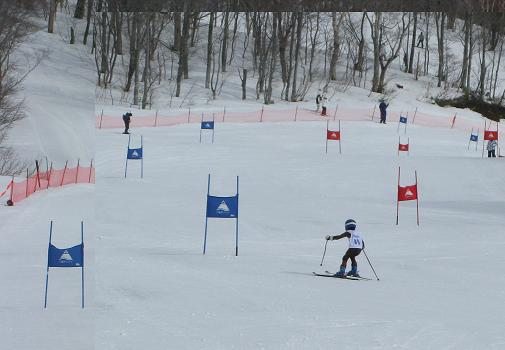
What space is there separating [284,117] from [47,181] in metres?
17.4

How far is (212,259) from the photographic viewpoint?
18.0 m

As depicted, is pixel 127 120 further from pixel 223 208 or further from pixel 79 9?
pixel 79 9

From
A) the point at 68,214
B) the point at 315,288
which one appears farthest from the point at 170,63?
the point at 315,288

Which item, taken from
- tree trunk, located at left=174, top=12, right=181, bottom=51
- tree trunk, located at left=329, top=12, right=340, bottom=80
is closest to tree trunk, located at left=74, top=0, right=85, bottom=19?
tree trunk, located at left=174, top=12, right=181, bottom=51

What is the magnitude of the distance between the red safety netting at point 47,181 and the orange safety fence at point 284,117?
5648 millimetres

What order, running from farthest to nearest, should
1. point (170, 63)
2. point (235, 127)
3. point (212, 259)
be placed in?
point (170, 63)
point (235, 127)
point (212, 259)

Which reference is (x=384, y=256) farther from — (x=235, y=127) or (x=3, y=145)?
(x=3, y=145)

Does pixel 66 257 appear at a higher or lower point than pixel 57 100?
lower

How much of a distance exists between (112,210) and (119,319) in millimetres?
12209

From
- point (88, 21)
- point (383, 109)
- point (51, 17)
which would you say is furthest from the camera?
point (51, 17)

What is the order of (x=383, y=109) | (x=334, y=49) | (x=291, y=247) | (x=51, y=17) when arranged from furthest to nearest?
(x=51, y=17)
(x=334, y=49)
(x=383, y=109)
(x=291, y=247)

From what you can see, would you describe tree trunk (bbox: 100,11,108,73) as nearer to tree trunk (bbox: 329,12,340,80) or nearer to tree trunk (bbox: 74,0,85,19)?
tree trunk (bbox: 74,0,85,19)

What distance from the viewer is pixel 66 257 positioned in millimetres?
14719

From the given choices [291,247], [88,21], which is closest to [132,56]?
[88,21]
